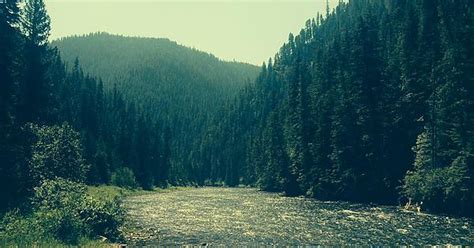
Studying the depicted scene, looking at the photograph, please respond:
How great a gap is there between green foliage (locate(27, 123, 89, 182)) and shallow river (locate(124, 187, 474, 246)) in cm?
985

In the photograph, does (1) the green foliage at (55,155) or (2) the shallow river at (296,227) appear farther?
(1) the green foliage at (55,155)

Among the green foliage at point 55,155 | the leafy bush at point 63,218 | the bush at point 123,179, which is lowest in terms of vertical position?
the bush at point 123,179

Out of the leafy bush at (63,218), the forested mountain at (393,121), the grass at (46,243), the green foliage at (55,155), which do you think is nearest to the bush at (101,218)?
the leafy bush at (63,218)

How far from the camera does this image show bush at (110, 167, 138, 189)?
10490 cm

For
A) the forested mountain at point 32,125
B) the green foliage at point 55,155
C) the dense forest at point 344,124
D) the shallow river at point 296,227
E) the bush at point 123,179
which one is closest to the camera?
the shallow river at point 296,227

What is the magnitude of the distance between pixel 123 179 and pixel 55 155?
182 feet

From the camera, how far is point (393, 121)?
79312 millimetres

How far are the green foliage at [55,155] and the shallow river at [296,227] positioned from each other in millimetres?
9852

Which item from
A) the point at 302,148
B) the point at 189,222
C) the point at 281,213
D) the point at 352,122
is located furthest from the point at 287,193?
the point at 189,222

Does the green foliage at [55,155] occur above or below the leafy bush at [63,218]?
above

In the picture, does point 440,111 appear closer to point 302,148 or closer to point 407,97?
point 407,97

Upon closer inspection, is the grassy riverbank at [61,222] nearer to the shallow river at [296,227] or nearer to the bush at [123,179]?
the shallow river at [296,227]

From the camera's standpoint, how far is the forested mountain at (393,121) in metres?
60.2

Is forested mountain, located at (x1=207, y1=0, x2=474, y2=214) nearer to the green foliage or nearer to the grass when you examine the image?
the grass
